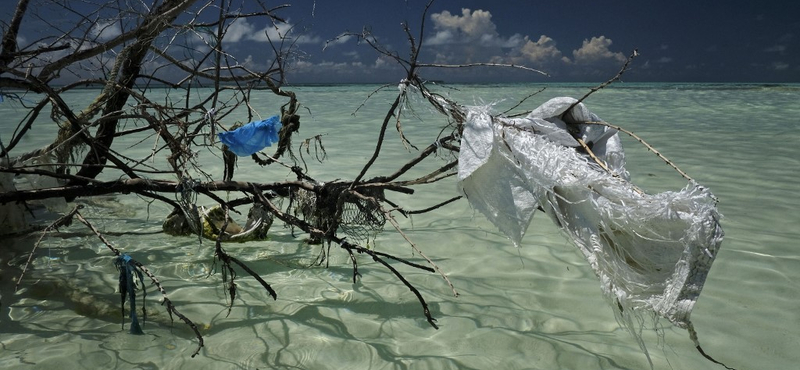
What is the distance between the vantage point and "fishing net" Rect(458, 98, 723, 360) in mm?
1556

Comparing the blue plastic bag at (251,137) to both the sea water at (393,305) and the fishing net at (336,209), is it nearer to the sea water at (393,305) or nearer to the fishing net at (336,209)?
the fishing net at (336,209)

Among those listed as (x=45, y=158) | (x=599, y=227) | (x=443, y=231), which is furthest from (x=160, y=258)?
(x=599, y=227)

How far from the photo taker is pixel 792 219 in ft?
13.6

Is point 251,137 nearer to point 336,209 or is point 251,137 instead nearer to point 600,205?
point 336,209

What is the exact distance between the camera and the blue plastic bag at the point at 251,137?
7.70 feet

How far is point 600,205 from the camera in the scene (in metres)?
1.65

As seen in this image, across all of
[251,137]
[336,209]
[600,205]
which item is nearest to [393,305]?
[336,209]

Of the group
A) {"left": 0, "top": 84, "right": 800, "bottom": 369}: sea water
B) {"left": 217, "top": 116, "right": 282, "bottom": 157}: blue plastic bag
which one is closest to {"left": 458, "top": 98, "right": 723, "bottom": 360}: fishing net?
{"left": 0, "top": 84, "right": 800, "bottom": 369}: sea water

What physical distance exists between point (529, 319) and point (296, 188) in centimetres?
131

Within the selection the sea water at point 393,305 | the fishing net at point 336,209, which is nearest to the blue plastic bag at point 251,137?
the fishing net at point 336,209

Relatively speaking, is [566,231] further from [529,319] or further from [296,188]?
[296,188]

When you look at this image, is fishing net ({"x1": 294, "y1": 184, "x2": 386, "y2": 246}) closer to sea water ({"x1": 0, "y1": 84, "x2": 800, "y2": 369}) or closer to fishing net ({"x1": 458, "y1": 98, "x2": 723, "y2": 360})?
sea water ({"x1": 0, "y1": 84, "x2": 800, "y2": 369})

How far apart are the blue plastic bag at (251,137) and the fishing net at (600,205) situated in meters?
0.97

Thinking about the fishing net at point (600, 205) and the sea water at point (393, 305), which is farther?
the sea water at point (393, 305)
